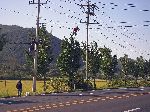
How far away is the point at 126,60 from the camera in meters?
88.9

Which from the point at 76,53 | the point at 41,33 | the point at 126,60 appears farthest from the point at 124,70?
the point at 76,53

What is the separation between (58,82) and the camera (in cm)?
4078

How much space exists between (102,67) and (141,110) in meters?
48.0

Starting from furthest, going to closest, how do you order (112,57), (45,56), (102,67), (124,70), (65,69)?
(124,70) < (112,57) < (102,67) < (45,56) < (65,69)

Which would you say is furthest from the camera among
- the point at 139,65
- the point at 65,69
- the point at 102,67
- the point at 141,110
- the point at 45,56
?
the point at 139,65

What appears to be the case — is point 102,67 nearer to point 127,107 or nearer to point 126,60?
point 126,60

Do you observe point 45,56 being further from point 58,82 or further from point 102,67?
point 102,67

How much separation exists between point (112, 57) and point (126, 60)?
1623cm

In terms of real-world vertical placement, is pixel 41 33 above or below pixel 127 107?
above

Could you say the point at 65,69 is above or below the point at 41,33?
below

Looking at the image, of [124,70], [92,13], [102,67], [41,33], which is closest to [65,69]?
[92,13]

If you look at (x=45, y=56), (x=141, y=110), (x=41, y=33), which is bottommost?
(x=141, y=110)

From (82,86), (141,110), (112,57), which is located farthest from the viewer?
(112,57)

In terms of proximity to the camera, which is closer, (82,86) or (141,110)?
(141,110)
